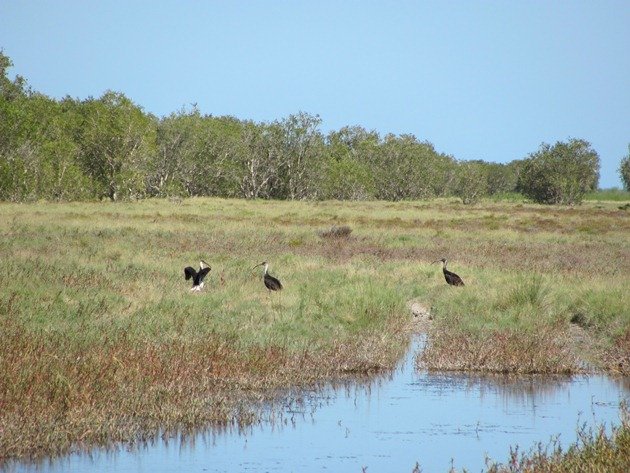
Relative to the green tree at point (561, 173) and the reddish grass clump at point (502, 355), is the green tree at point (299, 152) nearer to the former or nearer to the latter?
the green tree at point (561, 173)

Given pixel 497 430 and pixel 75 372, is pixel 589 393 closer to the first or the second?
pixel 497 430

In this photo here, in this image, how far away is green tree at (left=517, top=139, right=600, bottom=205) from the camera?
98062mm

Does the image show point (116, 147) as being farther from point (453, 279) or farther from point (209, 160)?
point (453, 279)

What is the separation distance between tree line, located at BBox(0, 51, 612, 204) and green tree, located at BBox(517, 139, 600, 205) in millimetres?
108

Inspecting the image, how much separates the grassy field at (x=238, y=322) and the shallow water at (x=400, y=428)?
447 millimetres

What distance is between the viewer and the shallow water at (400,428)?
35.2ft

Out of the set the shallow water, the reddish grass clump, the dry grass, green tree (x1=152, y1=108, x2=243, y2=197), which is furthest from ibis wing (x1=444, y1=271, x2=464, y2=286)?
green tree (x1=152, y1=108, x2=243, y2=197)

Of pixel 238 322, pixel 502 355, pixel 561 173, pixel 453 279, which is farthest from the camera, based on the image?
pixel 561 173

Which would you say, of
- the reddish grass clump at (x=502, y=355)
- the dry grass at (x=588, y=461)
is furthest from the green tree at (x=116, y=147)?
the dry grass at (x=588, y=461)

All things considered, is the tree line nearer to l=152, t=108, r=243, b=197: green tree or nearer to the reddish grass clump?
l=152, t=108, r=243, b=197: green tree

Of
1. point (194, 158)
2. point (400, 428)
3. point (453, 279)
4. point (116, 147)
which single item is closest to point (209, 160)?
point (194, 158)

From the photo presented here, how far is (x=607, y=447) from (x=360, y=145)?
120m

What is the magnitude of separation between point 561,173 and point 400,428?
9049 cm

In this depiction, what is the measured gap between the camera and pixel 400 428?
494 inches
